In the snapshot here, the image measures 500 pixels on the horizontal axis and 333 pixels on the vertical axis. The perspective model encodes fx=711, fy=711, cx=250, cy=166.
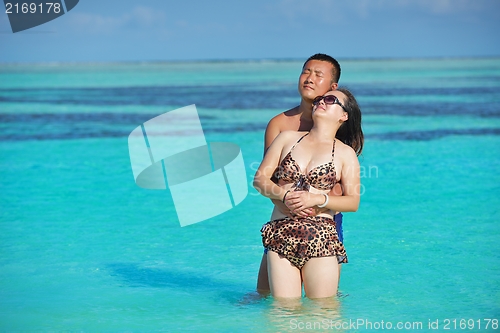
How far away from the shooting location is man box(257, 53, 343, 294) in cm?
429

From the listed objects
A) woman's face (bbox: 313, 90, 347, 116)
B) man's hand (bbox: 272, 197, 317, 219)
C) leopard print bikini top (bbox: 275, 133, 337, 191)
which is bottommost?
man's hand (bbox: 272, 197, 317, 219)

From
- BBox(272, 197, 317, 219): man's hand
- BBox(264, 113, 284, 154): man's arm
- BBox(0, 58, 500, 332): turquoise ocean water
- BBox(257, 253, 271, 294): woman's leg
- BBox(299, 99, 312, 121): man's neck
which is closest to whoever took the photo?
BBox(272, 197, 317, 219): man's hand

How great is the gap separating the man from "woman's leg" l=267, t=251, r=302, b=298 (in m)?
0.29

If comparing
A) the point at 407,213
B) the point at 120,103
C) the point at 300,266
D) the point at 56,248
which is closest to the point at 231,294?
the point at 300,266

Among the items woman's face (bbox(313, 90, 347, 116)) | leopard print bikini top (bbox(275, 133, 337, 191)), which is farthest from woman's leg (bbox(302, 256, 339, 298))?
woman's face (bbox(313, 90, 347, 116))

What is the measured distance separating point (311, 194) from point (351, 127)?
625 millimetres

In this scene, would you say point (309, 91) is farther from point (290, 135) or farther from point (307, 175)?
point (307, 175)

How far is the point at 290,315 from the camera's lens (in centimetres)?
445

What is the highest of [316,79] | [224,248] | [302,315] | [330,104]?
[316,79]

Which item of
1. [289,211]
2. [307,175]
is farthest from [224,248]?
[307,175]

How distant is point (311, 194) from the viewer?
394cm

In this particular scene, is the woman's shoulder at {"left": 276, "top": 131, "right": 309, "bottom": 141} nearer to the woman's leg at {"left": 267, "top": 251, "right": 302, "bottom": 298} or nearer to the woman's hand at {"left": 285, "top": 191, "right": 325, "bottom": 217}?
the woman's hand at {"left": 285, "top": 191, "right": 325, "bottom": 217}
